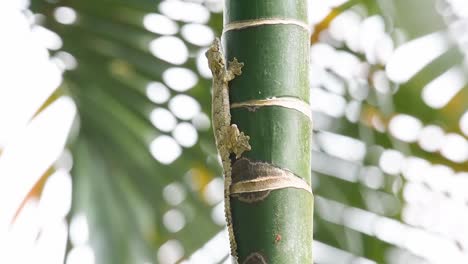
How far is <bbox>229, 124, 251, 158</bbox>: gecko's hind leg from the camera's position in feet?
2.02

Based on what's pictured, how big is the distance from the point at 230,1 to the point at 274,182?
5.9 inches

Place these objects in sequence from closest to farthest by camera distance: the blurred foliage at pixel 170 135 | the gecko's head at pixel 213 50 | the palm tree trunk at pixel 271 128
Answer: the palm tree trunk at pixel 271 128 → the gecko's head at pixel 213 50 → the blurred foliage at pixel 170 135

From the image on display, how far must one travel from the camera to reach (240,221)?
0.60 metres

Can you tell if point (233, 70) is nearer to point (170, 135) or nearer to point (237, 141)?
point (237, 141)

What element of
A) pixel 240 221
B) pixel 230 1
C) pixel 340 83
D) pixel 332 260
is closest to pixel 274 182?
pixel 240 221

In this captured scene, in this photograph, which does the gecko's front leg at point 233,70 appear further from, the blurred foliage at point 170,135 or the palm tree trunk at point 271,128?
the blurred foliage at point 170,135

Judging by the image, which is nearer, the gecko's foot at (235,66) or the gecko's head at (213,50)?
the gecko's foot at (235,66)

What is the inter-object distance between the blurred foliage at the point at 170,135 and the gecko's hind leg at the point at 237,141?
637mm

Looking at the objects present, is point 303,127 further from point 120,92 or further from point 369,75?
point 120,92

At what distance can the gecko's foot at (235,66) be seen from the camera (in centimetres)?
63

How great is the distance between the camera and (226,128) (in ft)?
2.09

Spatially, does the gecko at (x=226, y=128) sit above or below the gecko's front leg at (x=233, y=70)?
below

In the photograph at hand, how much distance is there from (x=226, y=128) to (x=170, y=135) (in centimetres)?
75

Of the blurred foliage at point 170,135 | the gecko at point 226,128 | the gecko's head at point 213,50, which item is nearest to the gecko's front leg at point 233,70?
the gecko at point 226,128
